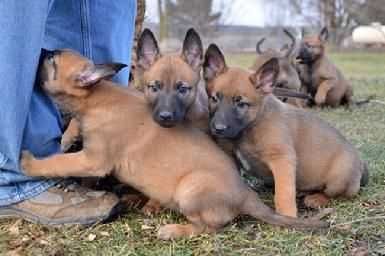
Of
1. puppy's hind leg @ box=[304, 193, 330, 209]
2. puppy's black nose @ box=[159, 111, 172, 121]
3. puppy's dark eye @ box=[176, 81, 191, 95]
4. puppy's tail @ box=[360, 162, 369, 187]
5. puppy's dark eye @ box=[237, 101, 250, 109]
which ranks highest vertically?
puppy's dark eye @ box=[176, 81, 191, 95]

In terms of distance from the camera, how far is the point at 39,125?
323cm

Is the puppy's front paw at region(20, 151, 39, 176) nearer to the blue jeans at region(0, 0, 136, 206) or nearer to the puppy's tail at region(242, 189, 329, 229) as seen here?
the blue jeans at region(0, 0, 136, 206)

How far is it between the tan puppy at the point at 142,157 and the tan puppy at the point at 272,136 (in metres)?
0.34

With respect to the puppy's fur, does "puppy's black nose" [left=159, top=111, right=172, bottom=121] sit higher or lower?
lower

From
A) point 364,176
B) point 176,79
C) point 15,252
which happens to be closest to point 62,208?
point 15,252

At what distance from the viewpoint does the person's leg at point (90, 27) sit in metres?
3.53

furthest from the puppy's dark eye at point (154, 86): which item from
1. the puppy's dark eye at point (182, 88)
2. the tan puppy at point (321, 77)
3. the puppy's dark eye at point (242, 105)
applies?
the tan puppy at point (321, 77)

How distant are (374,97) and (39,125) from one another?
7.98m

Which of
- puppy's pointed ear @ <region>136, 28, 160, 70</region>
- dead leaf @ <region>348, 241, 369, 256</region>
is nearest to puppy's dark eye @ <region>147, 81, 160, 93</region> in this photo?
puppy's pointed ear @ <region>136, 28, 160, 70</region>

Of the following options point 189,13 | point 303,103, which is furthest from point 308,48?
point 189,13

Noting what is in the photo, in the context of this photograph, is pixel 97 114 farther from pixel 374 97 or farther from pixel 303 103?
pixel 374 97

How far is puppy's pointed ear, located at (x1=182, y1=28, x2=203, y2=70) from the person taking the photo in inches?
146

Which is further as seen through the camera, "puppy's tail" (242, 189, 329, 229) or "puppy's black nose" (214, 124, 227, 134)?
"puppy's black nose" (214, 124, 227, 134)

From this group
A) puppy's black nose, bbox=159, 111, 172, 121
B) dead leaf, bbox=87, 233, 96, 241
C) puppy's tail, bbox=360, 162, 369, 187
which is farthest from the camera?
puppy's tail, bbox=360, 162, 369, 187
